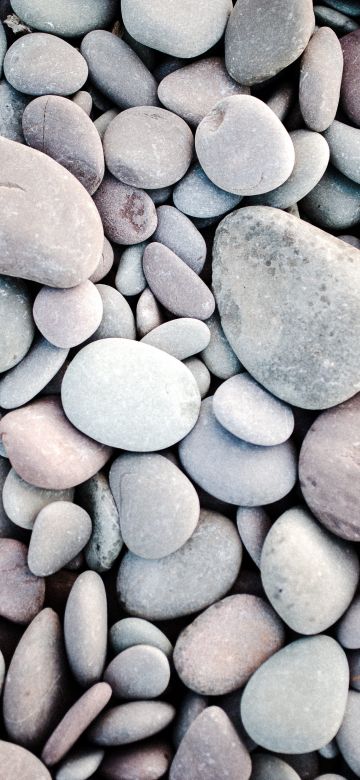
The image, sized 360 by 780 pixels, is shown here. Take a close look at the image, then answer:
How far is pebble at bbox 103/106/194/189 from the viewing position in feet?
3.15

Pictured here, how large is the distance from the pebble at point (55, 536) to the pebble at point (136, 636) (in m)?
0.13

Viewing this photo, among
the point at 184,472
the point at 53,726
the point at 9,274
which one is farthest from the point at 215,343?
the point at 53,726

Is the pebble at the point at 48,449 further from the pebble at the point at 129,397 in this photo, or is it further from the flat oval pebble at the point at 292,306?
the flat oval pebble at the point at 292,306

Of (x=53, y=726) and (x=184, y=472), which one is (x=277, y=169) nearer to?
(x=184, y=472)

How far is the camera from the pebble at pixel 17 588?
884mm

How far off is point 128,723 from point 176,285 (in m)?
0.62

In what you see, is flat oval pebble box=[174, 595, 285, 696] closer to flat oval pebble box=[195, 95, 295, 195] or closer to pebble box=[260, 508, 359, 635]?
pebble box=[260, 508, 359, 635]

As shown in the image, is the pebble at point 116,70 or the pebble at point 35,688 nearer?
the pebble at point 35,688

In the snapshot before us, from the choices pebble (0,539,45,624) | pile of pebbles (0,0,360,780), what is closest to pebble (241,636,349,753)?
pile of pebbles (0,0,360,780)

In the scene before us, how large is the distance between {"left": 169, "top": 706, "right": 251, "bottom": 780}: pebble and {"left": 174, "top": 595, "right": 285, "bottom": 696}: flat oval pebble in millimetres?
51

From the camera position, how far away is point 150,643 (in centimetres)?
88

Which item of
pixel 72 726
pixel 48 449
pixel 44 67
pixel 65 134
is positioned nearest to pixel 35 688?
pixel 72 726

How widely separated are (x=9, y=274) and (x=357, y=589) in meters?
0.69

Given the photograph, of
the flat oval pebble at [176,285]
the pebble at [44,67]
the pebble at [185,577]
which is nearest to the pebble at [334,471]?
the pebble at [185,577]
